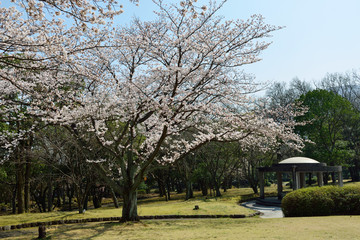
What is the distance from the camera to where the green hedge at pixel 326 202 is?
11753 mm

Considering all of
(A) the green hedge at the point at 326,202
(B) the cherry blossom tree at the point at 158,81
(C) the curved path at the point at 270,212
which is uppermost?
(B) the cherry blossom tree at the point at 158,81

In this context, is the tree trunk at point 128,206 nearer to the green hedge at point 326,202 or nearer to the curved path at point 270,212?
the green hedge at point 326,202

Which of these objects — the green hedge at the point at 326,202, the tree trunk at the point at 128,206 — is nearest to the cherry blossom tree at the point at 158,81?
the tree trunk at the point at 128,206

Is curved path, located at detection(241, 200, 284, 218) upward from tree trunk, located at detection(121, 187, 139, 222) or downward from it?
downward

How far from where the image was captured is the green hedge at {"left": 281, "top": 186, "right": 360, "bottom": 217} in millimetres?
11753

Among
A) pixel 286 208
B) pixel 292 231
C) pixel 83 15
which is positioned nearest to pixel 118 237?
pixel 292 231

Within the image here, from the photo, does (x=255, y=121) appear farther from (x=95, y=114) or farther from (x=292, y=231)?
(x=95, y=114)

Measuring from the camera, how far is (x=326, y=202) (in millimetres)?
11867

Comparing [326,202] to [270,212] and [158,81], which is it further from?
[158,81]

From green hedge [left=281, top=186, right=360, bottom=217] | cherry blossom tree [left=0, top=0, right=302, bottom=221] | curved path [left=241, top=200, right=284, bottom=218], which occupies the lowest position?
curved path [left=241, top=200, right=284, bottom=218]

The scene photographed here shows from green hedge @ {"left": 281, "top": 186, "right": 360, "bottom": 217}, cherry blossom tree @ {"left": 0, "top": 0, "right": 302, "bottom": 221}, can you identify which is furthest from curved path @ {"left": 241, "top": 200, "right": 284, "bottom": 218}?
cherry blossom tree @ {"left": 0, "top": 0, "right": 302, "bottom": 221}

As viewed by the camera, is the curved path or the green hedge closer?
the green hedge

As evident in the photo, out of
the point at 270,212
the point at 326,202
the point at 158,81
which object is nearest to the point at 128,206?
the point at 158,81

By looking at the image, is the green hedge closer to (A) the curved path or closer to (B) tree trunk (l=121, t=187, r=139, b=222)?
(A) the curved path
